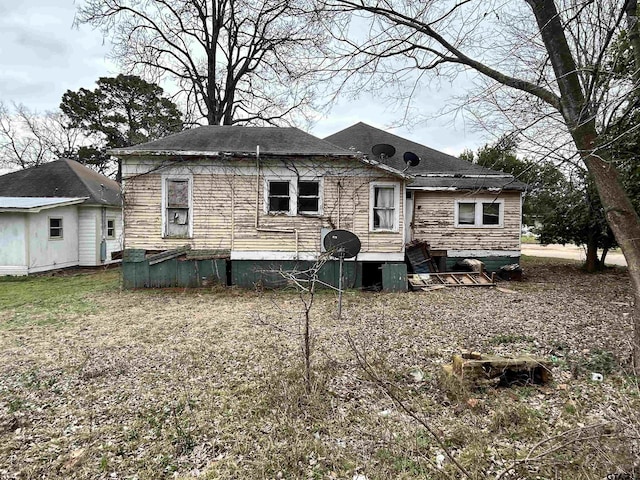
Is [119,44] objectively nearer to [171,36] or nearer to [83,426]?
[171,36]

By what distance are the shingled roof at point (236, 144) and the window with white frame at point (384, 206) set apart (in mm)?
1530

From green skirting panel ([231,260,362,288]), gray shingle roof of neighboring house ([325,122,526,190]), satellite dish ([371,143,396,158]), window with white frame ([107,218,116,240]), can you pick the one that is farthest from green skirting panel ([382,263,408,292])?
window with white frame ([107,218,116,240])

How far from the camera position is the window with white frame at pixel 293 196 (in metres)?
10.6

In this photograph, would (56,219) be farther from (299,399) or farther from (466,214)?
(466,214)

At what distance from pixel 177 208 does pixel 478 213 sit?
1067 centimetres

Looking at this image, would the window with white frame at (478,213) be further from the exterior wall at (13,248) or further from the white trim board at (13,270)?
the white trim board at (13,270)

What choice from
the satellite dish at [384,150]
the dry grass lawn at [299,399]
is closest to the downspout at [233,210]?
the dry grass lawn at [299,399]

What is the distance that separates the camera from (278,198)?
10641mm

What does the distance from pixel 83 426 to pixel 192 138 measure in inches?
377

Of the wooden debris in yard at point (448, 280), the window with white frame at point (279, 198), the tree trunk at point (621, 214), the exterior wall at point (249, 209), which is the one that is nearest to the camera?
the tree trunk at point (621, 214)

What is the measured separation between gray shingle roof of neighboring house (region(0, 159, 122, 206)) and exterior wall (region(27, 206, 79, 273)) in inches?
41.8

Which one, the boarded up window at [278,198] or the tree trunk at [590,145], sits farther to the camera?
the boarded up window at [278,198]

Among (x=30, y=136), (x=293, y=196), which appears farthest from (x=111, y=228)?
(x=30, y=136)

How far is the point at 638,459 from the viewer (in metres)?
2.37
